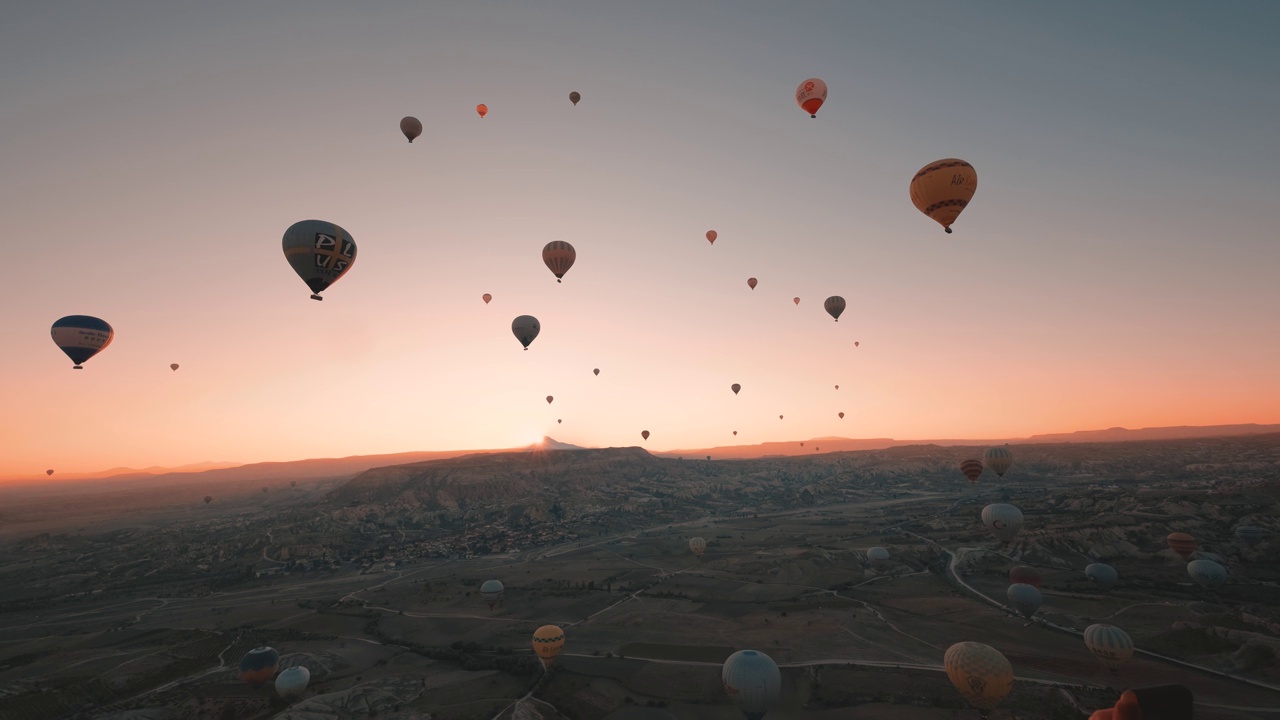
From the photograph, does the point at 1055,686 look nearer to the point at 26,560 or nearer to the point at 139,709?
the point at 139,709

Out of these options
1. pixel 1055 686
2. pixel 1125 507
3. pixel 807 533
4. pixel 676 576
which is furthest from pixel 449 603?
pixel 1125 507

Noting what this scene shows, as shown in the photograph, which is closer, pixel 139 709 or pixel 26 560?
pixel 139 709

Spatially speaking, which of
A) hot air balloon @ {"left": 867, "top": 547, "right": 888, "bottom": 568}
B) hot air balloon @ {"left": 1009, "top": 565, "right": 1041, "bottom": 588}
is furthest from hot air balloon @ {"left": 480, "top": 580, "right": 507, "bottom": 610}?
hot air balloon @ {"left": 1009, "top": 565, "right": 1041, "bottom": 588}

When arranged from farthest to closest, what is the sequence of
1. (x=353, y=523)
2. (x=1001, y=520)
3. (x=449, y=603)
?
(x=353, y=523)
(x=449, y=603)
(x=1001, y=520)

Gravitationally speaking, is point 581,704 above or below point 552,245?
below

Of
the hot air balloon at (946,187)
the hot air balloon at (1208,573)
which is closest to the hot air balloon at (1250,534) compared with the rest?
the hot air balloon at (1208,573)

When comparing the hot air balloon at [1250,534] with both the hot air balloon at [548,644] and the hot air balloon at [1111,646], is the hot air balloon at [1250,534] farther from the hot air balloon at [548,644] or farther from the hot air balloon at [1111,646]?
the hot air balloon at [548,644]
